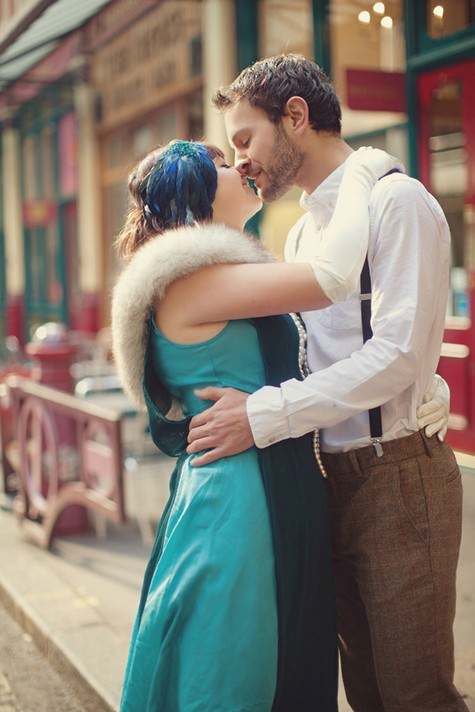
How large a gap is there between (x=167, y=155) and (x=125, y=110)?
9.79 meters

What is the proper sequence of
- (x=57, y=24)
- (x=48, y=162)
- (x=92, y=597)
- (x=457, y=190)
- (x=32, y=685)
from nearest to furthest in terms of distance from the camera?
(x=32, y=685), (x=92, y=597), (x=457, y=190), (x=57, y=24), (x=48, y=162)

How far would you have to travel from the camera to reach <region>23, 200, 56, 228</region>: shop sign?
15.0m

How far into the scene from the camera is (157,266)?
2.06 m

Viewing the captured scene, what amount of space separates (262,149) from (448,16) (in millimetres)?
4180

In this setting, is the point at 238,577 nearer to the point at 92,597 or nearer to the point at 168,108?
the point at 92,597

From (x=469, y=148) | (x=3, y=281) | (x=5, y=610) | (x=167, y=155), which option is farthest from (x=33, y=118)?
(x=167, y=155)

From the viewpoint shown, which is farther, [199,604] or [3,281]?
[3,281]

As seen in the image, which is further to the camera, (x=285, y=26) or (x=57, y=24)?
(x=57, y=24)

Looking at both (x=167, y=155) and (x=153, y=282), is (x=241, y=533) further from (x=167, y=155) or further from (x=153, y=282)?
(x=167, y=155)

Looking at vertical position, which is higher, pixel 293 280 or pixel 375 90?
pixel 375 90

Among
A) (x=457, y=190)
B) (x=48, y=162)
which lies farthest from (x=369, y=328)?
(x=48, y=162)

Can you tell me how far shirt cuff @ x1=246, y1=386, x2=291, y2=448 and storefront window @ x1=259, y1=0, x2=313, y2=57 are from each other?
5.57 m

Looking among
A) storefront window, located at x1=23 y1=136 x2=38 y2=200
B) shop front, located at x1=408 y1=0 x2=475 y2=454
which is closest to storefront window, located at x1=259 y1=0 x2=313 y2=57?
shop front, located at x1=408 y1=0 x2=475 y2=454

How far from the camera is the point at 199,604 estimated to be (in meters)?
2.06
